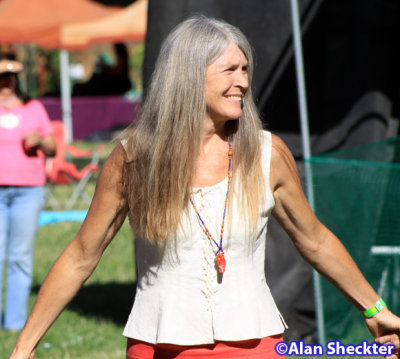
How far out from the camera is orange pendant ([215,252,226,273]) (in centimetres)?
282

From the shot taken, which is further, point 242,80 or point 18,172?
point 18,172

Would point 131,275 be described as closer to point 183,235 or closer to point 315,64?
point 315,64

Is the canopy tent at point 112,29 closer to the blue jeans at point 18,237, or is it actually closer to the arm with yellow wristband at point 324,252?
the blue jeans at point 18,237

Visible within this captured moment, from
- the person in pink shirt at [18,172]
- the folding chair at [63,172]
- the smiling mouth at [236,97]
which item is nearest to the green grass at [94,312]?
the person in pink shirt at [18,172]

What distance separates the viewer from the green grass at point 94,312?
6254mm

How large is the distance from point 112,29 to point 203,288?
56.9ft

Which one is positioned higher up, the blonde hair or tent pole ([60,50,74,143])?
the blonde hair

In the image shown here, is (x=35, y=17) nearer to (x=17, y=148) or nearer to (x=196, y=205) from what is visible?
(x=17, y=148)

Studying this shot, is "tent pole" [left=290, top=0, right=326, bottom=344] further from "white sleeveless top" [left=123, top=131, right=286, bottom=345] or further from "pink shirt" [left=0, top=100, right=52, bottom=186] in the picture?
→ "white sleeveless top" [left=123, top=131, right=286, bottom=345]

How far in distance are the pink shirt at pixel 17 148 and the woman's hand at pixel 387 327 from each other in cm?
403

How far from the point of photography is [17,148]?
6.67m

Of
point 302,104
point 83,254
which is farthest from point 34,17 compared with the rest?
point 83,254

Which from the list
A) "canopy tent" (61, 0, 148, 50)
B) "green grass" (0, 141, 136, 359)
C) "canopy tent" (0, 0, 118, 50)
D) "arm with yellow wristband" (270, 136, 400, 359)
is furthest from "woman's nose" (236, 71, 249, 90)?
"canopy tent" (61, 0, 148, 50)

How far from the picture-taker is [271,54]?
227 inches
